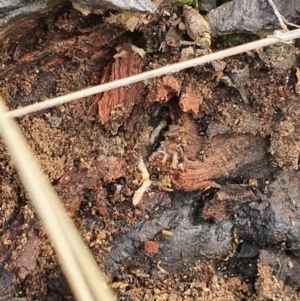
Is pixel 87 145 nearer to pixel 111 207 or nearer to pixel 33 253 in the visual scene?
pixel 111 207

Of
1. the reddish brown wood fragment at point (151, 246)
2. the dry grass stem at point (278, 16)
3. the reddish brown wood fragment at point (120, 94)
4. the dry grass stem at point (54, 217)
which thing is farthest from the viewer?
the reddish brown wood fragment at point (151, 246)

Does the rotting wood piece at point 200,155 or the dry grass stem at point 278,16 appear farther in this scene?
the rotting wood piece at point 200,155

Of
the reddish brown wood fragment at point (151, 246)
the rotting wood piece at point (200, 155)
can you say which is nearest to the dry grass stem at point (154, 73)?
the rotting wood piece at point (200, 155)

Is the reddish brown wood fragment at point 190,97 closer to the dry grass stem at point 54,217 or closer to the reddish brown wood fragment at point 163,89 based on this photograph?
the reddish brown wood fragment at point 163,89

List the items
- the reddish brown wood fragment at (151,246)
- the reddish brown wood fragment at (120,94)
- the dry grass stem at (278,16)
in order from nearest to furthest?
1. the dry grass stem at (278,16)
2. the reddish brown wood fragment at (120,94)
3. the reddish brown wood fragment at (151,246)

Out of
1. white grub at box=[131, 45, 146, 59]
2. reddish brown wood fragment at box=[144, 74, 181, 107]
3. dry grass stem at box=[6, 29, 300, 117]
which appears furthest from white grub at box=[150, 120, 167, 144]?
dry grass stem at box=[6, 29, 300, 117]

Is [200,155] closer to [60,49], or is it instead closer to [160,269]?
[160,269]

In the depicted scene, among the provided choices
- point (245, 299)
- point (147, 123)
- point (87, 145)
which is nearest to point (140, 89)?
point (147, 123)
